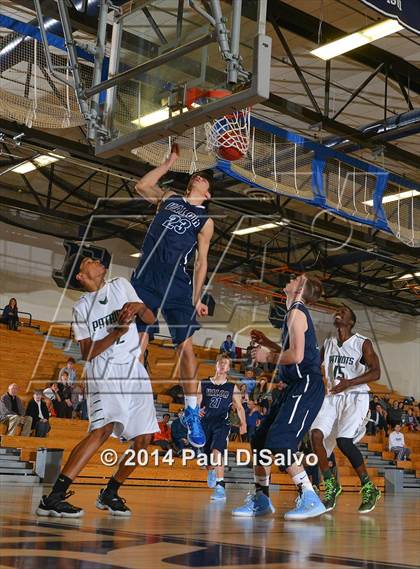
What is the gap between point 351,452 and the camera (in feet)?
26.0

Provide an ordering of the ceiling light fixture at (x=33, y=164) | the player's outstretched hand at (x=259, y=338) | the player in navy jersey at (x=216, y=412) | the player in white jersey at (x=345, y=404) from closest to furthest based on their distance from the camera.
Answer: the player's outstretched hand at (x=259, y=338) < the player in white jersey at (x=345, y=404) < the player in navy jersey at (x=216, y=412) < the ceiling light fixture at (x=33, y=164)

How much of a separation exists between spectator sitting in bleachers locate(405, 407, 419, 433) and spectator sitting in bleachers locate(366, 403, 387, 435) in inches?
86.4

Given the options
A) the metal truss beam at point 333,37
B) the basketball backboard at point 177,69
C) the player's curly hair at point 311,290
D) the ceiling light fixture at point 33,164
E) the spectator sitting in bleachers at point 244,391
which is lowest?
the player's curly hair at point 311,290

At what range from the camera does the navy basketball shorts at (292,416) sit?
637 centimetres

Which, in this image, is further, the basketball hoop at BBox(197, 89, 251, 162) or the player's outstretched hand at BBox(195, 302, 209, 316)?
the basketball hoop at BBox(197, 89, 251, 162)

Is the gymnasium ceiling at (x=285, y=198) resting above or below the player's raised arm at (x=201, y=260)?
above

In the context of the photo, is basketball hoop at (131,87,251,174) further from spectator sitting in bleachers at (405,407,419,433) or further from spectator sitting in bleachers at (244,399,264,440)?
spectator sitting in bleachers at (405,407,419,433)

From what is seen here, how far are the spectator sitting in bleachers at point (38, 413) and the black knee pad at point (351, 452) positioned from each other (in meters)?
8.10

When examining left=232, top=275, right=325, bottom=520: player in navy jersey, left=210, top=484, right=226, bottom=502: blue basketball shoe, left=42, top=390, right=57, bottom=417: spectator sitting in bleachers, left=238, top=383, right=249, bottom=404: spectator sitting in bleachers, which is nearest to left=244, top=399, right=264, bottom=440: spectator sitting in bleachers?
left=238, top=383, right=249, bottom=404: spectator sitting in bleachers

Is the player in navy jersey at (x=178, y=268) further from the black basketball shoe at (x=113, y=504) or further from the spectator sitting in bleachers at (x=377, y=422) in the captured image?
the spectator sitting in bleachers at (x=377, y=422)

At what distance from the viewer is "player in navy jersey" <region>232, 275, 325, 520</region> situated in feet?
20.8

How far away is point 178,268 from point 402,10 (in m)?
4.41

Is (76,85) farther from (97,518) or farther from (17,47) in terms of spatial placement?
(97,518)

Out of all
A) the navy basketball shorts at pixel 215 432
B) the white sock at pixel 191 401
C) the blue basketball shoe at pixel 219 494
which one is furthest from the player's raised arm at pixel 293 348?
the navy basketball shorts at pixel 215 432
